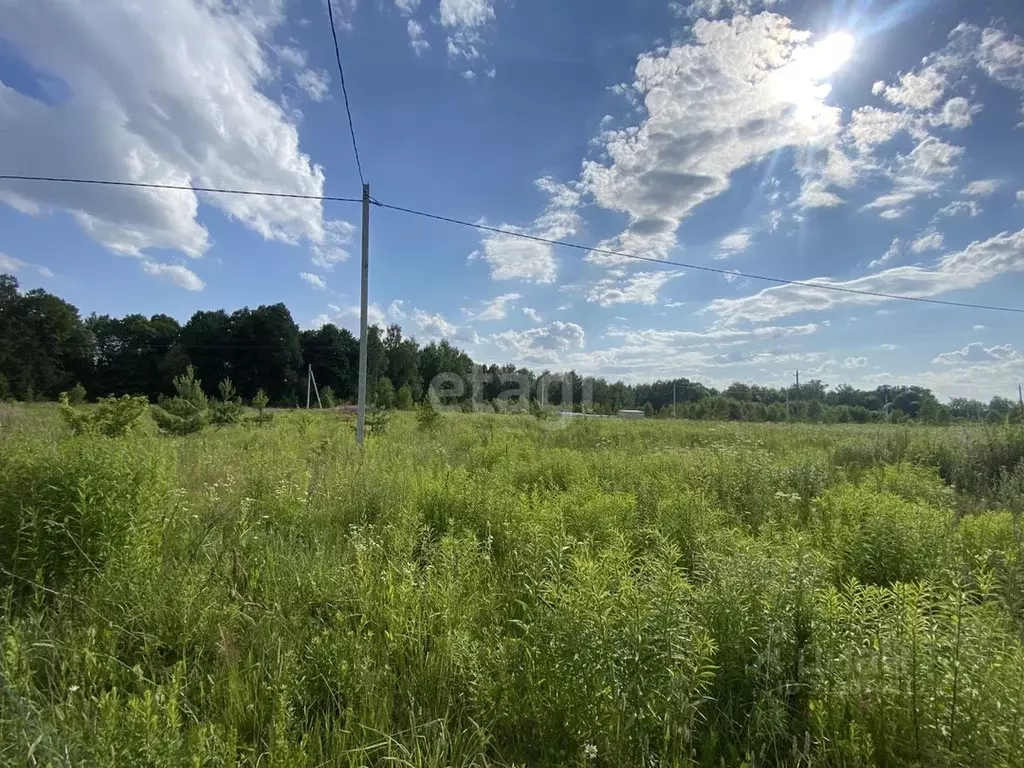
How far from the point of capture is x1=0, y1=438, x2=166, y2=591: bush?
9.73ft

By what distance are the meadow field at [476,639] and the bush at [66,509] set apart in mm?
15

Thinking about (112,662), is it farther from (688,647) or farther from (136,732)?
(688,647)

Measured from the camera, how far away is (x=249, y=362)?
55719 mm

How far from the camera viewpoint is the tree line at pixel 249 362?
44.9 meters

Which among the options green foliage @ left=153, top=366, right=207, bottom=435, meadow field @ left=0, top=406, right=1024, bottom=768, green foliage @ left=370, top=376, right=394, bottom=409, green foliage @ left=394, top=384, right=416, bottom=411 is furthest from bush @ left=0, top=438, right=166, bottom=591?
green foliage @ left=394, top=384, right=416, bottom=411

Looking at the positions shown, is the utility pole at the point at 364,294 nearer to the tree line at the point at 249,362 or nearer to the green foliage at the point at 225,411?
the green foliage at the point at 225,411

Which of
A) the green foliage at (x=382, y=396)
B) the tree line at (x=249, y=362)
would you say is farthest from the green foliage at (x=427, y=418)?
the tree line at (x=249, y=362)

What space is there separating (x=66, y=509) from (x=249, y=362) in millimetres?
59760

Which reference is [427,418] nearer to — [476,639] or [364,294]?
[364,294]

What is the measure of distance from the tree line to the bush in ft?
113

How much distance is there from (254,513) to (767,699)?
4551 mm

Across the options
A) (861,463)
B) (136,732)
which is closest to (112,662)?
(136,732)

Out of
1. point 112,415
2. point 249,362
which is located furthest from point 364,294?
point 249,362

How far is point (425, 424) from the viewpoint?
1525 cm
